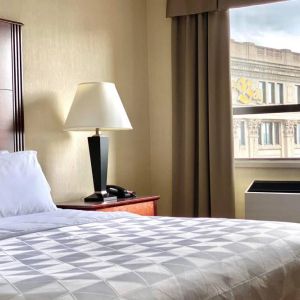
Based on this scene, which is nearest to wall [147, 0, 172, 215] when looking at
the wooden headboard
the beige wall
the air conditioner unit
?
the beige wall

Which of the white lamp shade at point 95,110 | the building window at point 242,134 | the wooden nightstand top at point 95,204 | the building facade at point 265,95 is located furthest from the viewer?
the building window at point 242,134

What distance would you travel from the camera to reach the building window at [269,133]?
457 centimetres

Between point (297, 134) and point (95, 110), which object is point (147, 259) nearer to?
point (95, 110)

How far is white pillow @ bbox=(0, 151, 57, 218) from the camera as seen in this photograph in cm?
299

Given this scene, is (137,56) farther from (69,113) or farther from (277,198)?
(277,198)

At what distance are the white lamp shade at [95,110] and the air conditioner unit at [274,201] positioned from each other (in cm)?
110

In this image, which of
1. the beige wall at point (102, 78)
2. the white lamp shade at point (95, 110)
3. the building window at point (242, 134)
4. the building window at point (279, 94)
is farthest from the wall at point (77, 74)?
the building window at point (279, 94)

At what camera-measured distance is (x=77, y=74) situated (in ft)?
14.2

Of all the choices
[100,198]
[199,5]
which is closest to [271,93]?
[199,5]

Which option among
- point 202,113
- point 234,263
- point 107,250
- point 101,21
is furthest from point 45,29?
point 234,263

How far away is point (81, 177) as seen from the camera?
14.3 feet

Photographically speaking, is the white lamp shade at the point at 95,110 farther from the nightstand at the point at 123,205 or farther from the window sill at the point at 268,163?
the window sill at the point at 268,163

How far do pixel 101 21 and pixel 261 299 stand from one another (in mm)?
3155

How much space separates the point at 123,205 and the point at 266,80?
160cm
